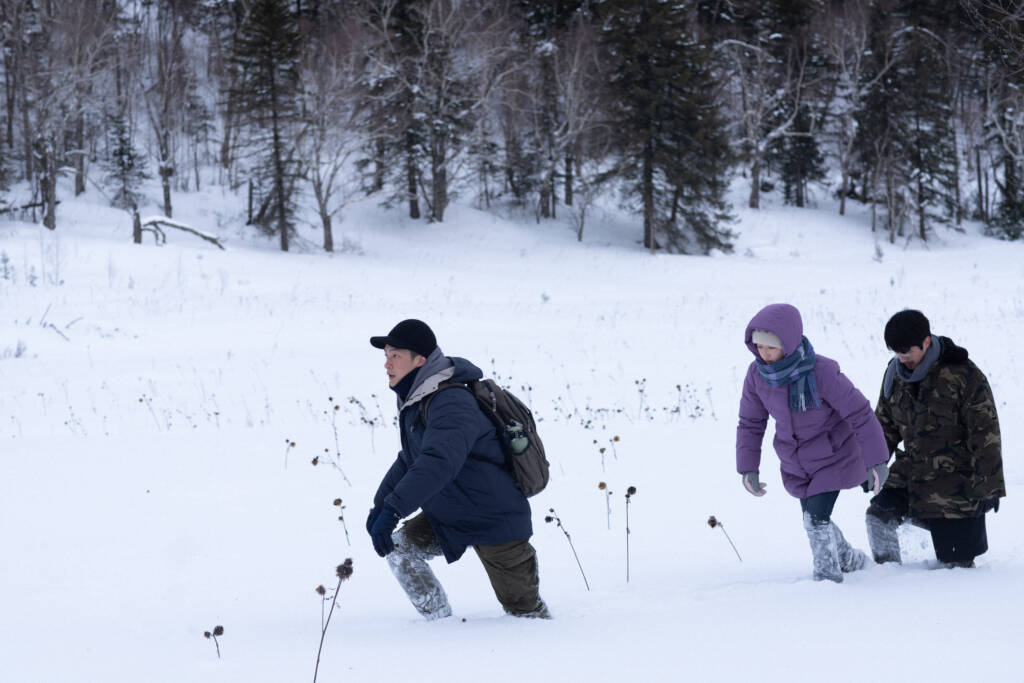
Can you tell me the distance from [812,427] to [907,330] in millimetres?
645

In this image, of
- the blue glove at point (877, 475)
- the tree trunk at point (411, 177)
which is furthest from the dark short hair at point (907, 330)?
the tree trunk at point (411, 177)

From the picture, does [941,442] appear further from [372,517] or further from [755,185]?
[755,185]

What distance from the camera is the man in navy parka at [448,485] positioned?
3.27 metres

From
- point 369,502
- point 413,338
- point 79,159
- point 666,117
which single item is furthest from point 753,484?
point 79,159

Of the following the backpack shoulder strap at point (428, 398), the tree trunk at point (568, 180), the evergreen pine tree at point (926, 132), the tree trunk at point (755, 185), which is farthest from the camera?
the tree trunk at point (755, 185)

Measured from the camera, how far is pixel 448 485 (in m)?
3.49

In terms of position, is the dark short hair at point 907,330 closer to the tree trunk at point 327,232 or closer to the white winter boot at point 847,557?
the white winter boot at point 847,557

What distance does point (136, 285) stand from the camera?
19953mm

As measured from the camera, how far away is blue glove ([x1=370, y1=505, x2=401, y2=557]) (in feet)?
10.3

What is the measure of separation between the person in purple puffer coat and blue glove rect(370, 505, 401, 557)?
5.81 ft

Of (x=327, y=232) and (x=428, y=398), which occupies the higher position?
(x=327, y=232)

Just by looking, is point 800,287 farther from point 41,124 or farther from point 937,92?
point 41,124

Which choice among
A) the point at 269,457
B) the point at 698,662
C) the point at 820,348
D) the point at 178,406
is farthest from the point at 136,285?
the point at 698,662

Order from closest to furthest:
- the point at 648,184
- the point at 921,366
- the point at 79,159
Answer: the point at 921,366 → the point at 648,184 → the point at 79,159
